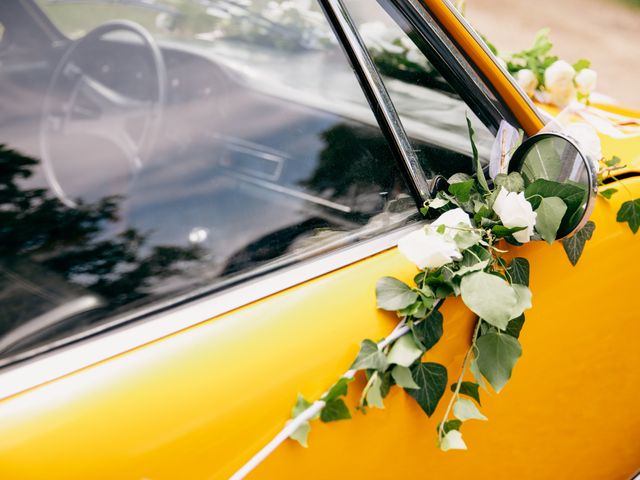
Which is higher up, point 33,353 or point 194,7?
point 194,7

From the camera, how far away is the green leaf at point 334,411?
1.26 m

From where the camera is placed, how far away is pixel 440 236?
4.80 ft

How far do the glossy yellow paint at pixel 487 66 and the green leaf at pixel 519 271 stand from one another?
1.36 ft

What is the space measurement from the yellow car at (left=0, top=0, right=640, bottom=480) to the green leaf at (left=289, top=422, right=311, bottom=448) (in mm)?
27

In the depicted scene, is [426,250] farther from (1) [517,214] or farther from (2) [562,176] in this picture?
(2) [562,176]

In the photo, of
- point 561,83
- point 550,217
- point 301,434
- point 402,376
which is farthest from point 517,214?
point 561,83

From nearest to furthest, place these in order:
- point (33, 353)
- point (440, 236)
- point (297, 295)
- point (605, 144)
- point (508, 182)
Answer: point (33, 353)
point (297, 295)
point (440, 236)
point (508, 182)
point (605, 144)

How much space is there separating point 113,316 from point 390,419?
54 cm

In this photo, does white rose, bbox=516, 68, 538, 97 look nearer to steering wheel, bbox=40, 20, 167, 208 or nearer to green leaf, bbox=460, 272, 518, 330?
green leaf, bbox=460, 272, 518, 330

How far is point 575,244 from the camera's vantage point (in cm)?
171

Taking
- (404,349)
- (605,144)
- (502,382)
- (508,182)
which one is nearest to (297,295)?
(404,349)

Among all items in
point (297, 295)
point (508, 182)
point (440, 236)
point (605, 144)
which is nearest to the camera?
point (297, 295)

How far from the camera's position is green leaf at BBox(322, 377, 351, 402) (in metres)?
1.26

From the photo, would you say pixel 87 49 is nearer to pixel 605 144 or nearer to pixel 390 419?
pixel 390 419
